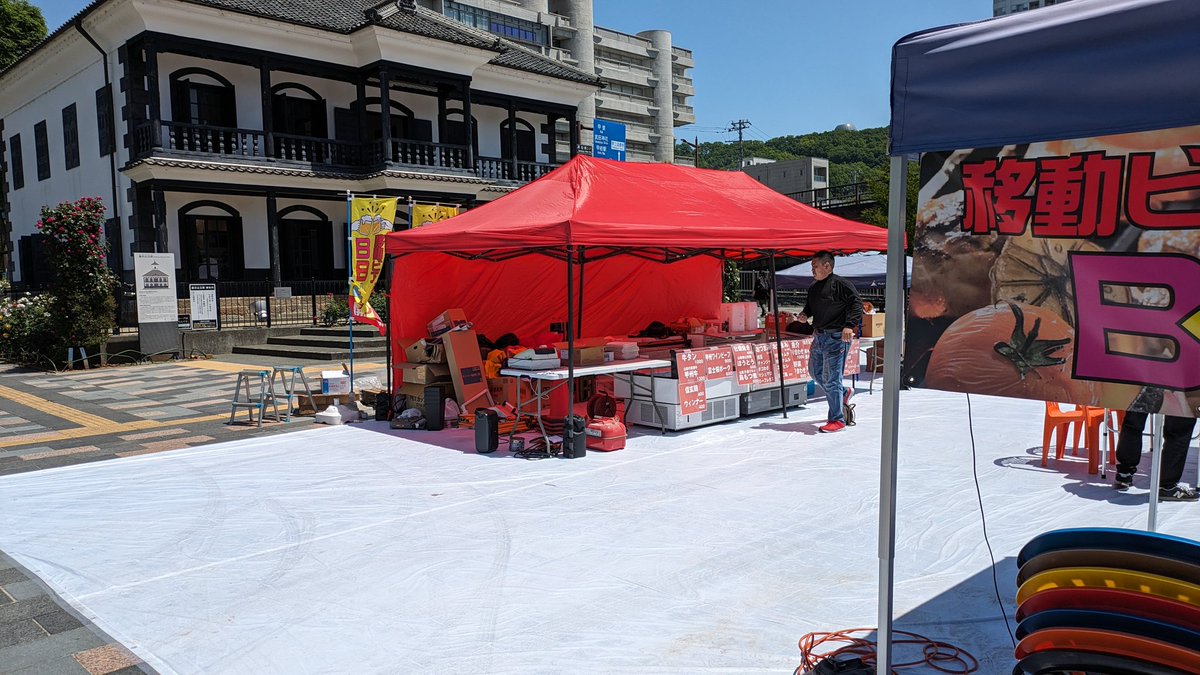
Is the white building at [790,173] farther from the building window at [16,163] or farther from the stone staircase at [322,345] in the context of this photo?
the stone staircase at [322,345]

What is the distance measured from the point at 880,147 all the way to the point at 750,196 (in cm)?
7889

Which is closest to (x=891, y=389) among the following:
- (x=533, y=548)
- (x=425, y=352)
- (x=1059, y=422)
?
(x=533, y=548)

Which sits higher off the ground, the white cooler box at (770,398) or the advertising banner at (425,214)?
the advertising banner at (425,214)

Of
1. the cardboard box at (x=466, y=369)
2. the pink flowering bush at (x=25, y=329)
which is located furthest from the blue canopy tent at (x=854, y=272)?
the pink flowering bush at (x=25, y=329)

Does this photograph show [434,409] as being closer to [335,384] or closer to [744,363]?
[335,384]

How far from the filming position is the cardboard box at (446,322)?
9.40m

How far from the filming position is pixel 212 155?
19688 mm

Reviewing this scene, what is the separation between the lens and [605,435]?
7.53 metres

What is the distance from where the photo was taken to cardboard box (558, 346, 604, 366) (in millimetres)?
8070

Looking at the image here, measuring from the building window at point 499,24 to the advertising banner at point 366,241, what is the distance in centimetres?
5147

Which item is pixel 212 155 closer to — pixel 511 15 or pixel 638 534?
pixel 638 534

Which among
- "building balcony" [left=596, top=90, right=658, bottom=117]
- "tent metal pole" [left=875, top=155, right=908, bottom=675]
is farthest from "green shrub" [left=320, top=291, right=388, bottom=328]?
"building balcony" [left=596, top=90, right=658, bottom=117]

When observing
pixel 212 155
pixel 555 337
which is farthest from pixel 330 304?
pixel 555 337

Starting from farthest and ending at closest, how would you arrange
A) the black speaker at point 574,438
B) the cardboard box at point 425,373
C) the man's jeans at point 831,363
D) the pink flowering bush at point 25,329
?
the pink flowering bush at point 25,329 < the cardboard box at point 425,373 < the man's jeans at point 831,363 < the black speaker at point 574,438
